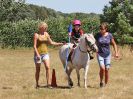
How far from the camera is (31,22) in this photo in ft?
146

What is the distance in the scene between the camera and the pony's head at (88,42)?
1270cm

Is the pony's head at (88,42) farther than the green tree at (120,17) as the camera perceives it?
No

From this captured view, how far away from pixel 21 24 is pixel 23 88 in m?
31.2

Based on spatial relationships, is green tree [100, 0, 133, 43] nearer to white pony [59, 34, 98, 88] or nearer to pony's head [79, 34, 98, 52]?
white pony [59, 34, 98, 88]

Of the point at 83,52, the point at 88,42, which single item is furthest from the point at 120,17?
the point at 88,42

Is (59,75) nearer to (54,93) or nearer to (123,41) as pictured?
(54,93)

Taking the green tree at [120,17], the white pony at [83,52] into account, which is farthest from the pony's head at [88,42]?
the green tree at [120,17]

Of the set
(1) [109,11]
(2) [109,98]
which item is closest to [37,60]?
(2) [109,98]

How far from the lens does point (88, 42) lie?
1279 cm

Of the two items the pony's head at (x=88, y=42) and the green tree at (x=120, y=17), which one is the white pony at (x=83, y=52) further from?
the green tree at (x=120, y=17)

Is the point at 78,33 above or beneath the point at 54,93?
above

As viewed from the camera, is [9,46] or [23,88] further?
[9,46]

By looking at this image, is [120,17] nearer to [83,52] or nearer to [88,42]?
[83,52]

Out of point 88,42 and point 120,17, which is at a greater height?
point 120,17
